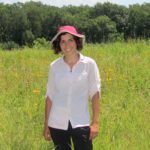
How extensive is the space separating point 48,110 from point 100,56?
19.1 ft

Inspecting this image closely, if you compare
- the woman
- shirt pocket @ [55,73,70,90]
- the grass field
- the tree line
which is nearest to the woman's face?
the woman

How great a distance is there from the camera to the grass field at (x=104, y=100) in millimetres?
4398

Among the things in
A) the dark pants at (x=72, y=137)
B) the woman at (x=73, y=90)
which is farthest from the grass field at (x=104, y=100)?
the woman at (x=73, y=90)

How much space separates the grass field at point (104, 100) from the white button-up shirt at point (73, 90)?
39.0 inches

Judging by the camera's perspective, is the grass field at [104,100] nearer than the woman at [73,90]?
No

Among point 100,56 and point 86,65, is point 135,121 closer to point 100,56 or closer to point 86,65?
point 86,65

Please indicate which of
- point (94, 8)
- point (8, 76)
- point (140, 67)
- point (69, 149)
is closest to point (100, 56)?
point (140, 67)

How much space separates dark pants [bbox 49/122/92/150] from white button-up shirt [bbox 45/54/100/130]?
4 centimetres

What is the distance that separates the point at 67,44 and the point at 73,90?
12.9 inches

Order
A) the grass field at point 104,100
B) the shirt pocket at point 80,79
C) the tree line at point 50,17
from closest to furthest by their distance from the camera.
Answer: the shirt pocket at point 80,79
the grass field at point 104,100
the tree line at point 50,17

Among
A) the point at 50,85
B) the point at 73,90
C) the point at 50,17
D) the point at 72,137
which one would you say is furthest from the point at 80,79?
the point at 50,17

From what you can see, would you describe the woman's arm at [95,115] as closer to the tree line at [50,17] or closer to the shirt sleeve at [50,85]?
the shirt sleeve at [50,85]

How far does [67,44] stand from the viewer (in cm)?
324

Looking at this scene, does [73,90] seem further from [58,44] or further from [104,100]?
[104,100]
